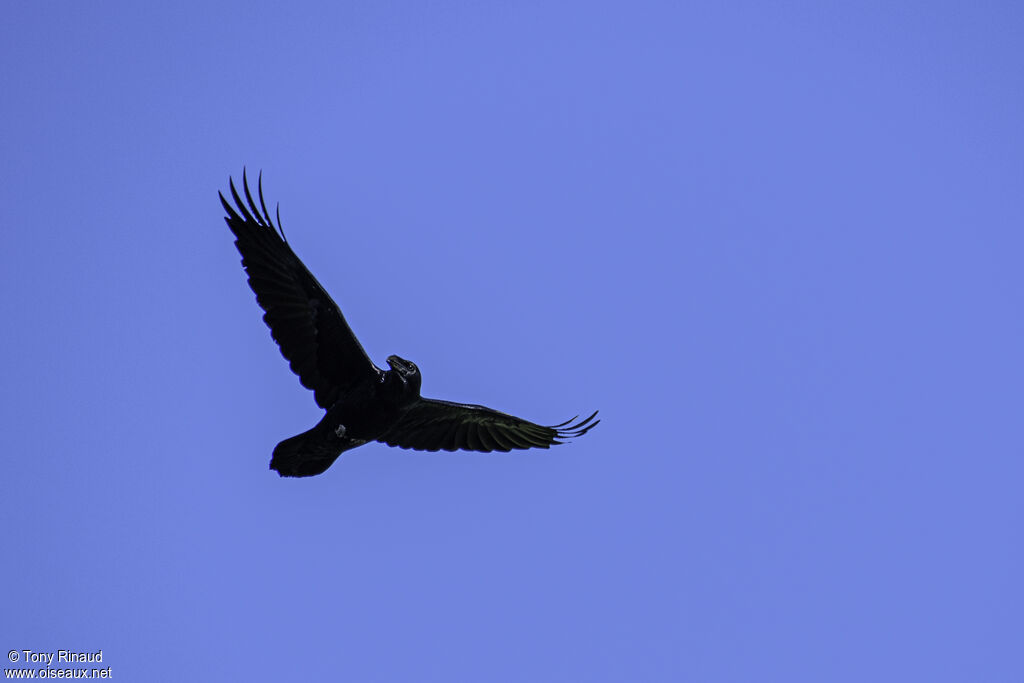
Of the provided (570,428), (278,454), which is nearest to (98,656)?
(278,454)

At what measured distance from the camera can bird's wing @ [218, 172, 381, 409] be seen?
15.2 m

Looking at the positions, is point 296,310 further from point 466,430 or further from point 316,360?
point 466,430

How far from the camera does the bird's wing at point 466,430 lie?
16.7 meters

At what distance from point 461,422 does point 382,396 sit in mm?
2038

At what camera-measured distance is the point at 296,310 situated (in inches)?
607

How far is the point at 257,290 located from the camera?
50.1ft

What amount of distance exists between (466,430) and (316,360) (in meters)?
2.85

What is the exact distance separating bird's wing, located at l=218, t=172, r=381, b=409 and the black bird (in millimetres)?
13

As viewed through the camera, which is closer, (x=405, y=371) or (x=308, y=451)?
(x=308, y=451)

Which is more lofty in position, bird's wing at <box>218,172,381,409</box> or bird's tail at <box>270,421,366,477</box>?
bird's wing at <box>218,172,381,409</box>

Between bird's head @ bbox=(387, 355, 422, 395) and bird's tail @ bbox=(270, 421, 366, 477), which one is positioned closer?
bird's tail @ bbox=(270, 421, 366, 477)

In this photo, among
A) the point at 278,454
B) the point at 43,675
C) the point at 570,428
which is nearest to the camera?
the point at 278,454

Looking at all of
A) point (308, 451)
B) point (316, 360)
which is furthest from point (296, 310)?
point (308, 451)

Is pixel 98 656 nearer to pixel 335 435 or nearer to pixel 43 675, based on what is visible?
pixel 43 675
